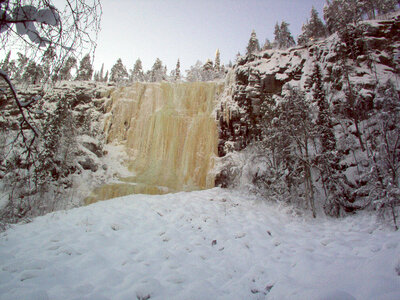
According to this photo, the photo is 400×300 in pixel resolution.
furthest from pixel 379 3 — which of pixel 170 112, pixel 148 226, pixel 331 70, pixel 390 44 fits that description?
pixel 148 226

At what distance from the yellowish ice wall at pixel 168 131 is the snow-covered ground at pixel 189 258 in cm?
701

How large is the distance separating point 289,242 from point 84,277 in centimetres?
511

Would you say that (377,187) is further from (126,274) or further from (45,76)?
(45,76)

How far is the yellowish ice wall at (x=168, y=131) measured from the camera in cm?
1556

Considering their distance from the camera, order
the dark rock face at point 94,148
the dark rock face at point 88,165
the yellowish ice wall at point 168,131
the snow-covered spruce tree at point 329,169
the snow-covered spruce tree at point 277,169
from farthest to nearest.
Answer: the dark rock face at point 94,148
the dark rock face at point 88,165
the yellowish ice wall at point 168,131
the snow-covered spruce tree at point 277,169
the snow-covered spruce tree at point 329,169

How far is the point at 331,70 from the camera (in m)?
16.1

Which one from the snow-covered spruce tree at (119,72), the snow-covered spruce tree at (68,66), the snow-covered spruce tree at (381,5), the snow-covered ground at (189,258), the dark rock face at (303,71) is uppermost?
the snow-covered spruce tree at (381,5)

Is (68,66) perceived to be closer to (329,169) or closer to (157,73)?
(329,169)

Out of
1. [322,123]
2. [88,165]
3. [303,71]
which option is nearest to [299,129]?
[322,123]

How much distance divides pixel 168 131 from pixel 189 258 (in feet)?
44.3

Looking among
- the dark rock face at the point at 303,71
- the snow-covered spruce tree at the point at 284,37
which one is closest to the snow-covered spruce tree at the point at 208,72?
the snow-covered spruce tree at the point at 284,37

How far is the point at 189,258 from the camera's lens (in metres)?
4.57

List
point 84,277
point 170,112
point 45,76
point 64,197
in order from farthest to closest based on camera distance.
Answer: point 170,112
point 64,197
point 84,277
point 45,76

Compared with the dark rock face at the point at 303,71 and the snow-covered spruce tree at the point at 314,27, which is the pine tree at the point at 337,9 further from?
the dark rock face at the point at 303,71
